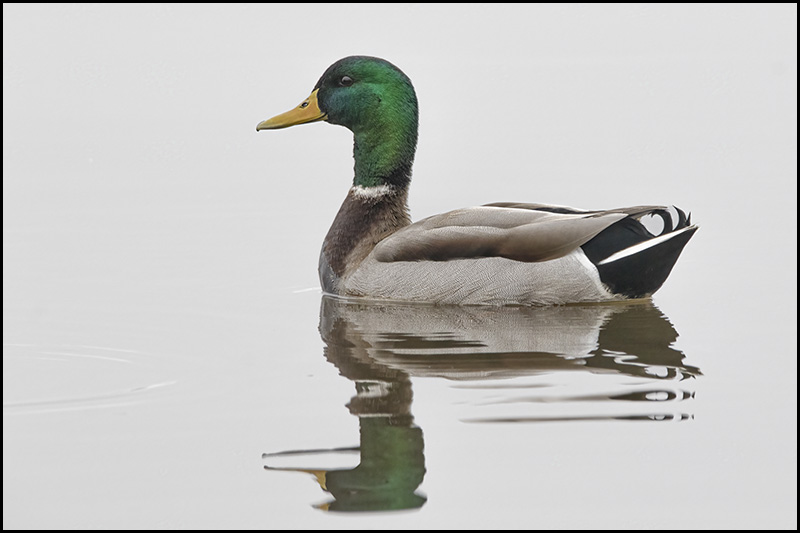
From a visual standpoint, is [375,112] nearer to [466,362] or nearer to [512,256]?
[512,256]

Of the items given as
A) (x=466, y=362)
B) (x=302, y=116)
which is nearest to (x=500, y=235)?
(x=466, y=362)

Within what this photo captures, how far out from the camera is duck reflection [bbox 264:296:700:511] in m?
5.75

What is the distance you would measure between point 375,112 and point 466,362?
2.65 meters

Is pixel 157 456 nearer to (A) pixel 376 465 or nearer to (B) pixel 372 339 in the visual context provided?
(A) pixel 376 465

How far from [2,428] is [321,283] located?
3336mm

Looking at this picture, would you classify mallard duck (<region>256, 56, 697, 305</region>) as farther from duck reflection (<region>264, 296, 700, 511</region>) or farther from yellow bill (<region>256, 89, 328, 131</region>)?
yellow bill (<region>256, 89, 328, 131</region>)

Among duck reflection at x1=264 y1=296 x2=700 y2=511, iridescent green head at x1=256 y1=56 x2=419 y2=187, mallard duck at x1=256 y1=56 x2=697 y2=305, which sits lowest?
duck reflection at x1=264 y1=296 x2=700 y2=511

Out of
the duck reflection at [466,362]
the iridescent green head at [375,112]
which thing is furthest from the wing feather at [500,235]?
the iridescent green head at [375,112]

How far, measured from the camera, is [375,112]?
9242 millimetres

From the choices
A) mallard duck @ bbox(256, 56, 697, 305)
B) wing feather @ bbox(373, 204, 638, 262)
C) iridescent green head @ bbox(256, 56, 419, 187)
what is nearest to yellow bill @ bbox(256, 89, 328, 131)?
iridescent green head @ bbox(256, 56, 419, 187)

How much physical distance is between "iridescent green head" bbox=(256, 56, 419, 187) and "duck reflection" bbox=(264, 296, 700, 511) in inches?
41.4

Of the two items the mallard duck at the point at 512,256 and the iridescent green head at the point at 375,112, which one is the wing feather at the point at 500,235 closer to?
the mallard duck at the point at 512,256

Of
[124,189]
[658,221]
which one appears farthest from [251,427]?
[124,189]

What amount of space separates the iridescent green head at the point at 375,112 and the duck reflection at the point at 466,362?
3.45 ft
